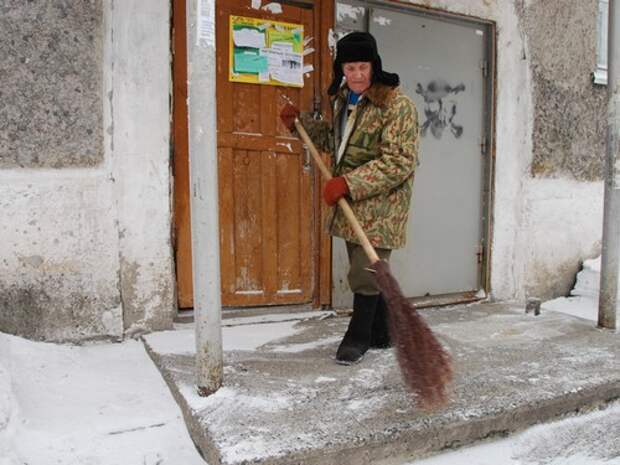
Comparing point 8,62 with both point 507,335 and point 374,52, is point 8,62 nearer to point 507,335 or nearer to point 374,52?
point 374,52

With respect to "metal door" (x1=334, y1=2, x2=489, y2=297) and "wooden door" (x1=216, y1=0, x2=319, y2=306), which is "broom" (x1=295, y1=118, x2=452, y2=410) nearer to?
"wooden door" (x1=216, y1=0, x2=319, y2=306)

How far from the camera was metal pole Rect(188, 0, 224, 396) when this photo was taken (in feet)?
7.02

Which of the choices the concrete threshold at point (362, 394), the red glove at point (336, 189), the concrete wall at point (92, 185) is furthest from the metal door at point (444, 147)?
the concrete wall at point (92, 185)

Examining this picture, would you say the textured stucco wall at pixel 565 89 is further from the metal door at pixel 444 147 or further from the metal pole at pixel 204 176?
the metal pole at pixel 204 176

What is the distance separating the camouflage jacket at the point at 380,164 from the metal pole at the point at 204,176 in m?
0.73

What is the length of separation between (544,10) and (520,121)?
0.97 meters

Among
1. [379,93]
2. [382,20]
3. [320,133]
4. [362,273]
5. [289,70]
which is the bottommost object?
[362,273]

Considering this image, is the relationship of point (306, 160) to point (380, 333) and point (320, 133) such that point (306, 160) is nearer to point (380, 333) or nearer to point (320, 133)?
point (320, 133)

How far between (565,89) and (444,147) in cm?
132

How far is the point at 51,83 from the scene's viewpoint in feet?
9.61

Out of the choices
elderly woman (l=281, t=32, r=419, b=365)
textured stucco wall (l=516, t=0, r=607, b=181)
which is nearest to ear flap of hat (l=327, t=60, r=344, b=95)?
elderly woman (l=281, t=32, r=419, b=365)

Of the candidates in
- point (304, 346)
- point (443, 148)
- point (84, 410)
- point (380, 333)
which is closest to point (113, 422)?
point (84, 410)

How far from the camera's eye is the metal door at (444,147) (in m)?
4.16

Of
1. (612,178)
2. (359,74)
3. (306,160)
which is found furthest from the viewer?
(306,160)
